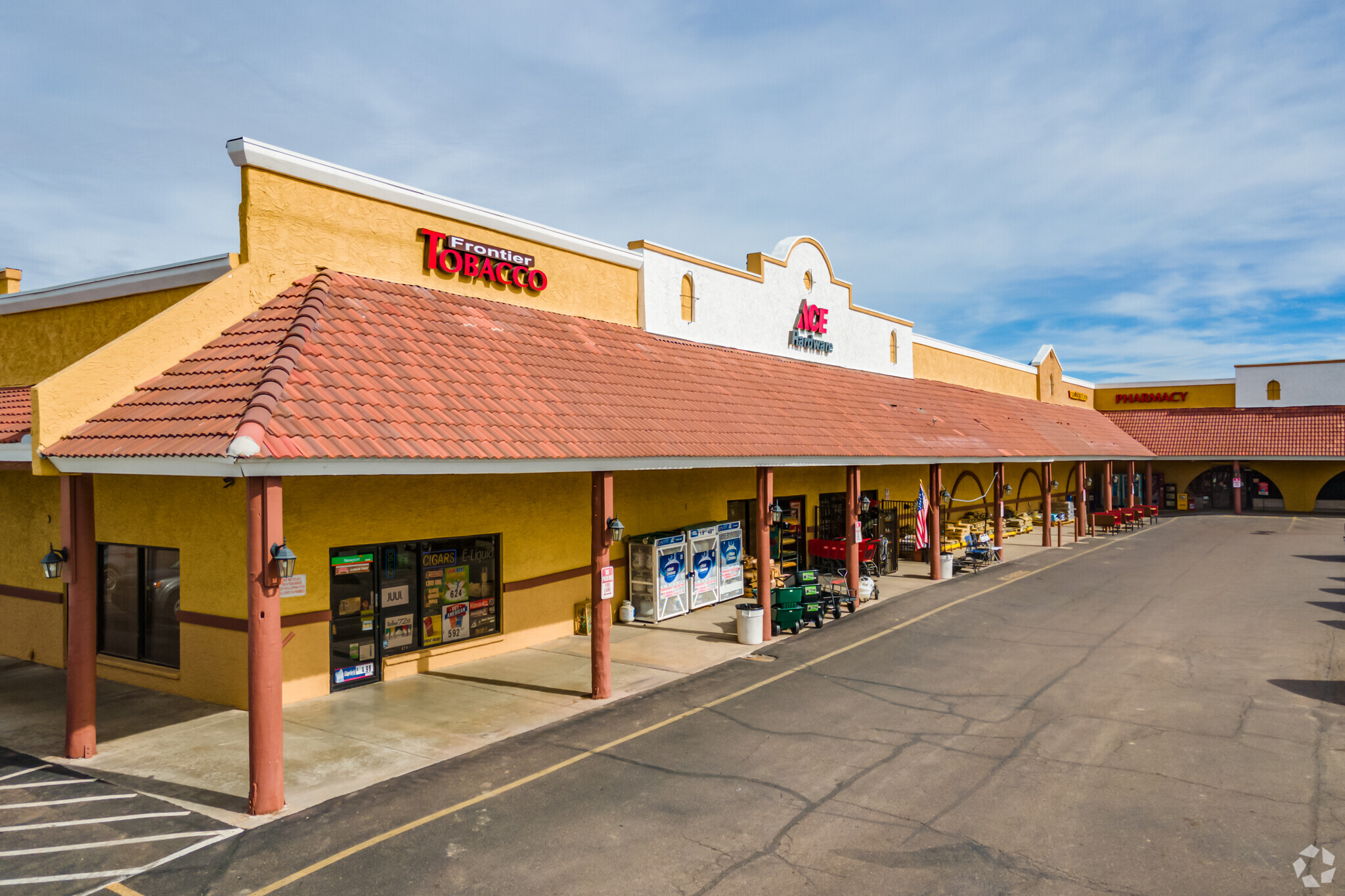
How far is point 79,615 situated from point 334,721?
11.2 ft

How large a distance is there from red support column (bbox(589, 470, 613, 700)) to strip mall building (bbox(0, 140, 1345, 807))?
56 mm

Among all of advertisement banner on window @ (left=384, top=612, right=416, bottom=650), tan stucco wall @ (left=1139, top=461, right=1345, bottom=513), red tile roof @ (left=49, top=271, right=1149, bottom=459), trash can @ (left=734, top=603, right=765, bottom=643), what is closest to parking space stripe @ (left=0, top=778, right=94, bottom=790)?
red tile roof @ (left=49, top=271, right=1149, bottom=459)

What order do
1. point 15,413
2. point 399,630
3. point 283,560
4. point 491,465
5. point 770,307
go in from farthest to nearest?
point 770,307 < point 399,630 < point 15,413 < point 491,465 < point 283,560

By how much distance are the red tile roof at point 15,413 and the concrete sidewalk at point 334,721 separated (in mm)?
4076

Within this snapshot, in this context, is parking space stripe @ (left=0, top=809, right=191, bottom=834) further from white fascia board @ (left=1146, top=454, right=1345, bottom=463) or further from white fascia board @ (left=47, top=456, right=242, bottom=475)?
white fascia board @ (left=1146, top=454, right=1345, bottom=463)

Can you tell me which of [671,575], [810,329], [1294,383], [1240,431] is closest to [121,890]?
[671,575]

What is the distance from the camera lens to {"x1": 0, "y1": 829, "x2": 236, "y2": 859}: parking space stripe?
25.1ft

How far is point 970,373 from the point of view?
35000 mm

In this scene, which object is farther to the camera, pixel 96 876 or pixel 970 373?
pixel 970 373

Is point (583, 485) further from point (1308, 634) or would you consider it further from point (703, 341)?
point (1308, 634)

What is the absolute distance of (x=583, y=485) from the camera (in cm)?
1681

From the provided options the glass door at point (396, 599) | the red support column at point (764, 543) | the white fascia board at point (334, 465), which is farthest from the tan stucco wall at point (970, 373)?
the glass door at point (396, 599)

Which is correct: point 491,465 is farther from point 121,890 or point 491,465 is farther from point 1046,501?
point 1046,501

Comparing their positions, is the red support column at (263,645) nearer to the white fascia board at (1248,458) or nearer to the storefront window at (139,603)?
the storefront window at (139,603)
